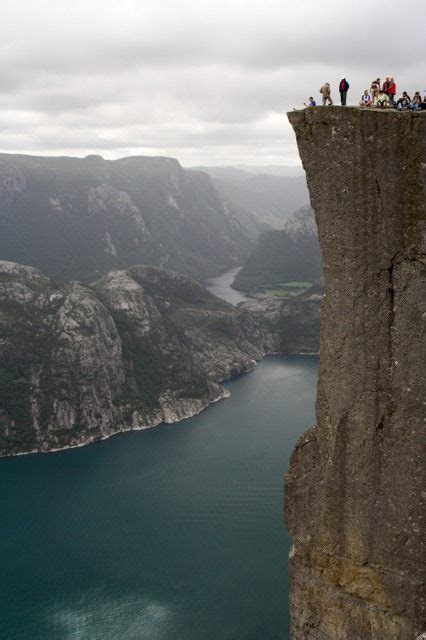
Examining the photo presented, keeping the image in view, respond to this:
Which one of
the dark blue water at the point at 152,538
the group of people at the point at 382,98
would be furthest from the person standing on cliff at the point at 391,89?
the dark blue water at the point at 152,538

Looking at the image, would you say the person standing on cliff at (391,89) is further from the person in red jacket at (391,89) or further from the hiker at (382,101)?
the hiker at (382,101)

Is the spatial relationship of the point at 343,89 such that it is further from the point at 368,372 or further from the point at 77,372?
the point at 77,372

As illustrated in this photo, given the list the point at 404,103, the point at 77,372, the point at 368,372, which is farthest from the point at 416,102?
the point at 77,372

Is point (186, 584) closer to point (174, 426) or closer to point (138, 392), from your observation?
point (174, 426)

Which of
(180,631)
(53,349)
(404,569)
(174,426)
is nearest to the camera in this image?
(404,569)

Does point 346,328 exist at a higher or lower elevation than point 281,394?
higher

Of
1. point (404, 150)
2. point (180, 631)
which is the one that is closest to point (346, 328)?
point (404, 150)
